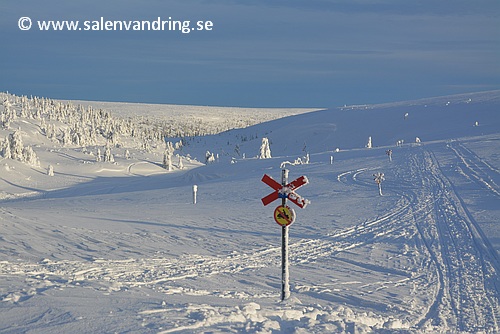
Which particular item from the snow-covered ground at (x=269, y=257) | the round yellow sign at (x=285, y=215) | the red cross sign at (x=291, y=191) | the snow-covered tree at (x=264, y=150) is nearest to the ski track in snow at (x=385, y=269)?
the snow-covered ground at (x=269, y=257)

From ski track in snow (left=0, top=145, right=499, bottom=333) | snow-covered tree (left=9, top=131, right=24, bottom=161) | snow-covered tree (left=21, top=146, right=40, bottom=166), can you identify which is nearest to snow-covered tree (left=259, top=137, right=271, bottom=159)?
snow-covered tree (left=21, top=146, right=40, bottom=166)

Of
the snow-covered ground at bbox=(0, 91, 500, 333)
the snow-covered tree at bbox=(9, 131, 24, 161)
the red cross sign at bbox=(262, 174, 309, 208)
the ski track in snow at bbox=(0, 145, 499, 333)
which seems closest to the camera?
the snow-covered ground at bbox=(0, 91, 500, 333)

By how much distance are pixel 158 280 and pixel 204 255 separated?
13.0ft

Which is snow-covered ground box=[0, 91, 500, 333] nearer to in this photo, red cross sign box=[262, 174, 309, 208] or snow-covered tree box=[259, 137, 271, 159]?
red cross sign box=[262, 174, 309, 208]

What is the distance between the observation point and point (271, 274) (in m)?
13.8

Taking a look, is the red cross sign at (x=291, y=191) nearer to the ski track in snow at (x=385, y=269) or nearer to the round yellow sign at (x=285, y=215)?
the round yellow sign at (x=285, y=215)

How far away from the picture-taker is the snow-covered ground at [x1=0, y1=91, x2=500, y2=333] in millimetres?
8683

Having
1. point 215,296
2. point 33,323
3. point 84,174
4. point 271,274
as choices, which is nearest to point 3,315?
point 33,323

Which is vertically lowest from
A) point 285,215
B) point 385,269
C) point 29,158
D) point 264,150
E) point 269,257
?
point 385,269

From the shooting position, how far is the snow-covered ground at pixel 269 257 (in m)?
8.68

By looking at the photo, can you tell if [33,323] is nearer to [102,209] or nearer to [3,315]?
[3,315]

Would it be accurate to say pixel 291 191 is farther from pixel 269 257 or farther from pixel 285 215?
pixel 269 257

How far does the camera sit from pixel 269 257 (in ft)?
52.2

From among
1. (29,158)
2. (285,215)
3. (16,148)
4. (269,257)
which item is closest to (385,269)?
(269,257)
